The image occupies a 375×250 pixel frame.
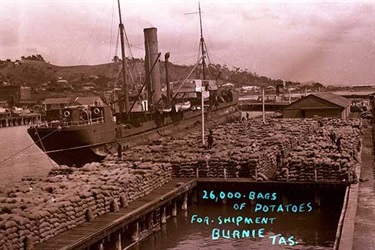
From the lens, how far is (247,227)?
74.1 feet

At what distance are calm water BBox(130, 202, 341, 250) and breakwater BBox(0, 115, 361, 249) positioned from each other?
1.75 meters

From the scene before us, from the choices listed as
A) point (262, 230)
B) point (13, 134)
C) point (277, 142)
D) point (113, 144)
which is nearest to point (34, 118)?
point (13, 134)

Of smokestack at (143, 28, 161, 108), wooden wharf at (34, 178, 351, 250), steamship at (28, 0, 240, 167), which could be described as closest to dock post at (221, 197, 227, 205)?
wooden wharf at (34, 178, 351, 250)

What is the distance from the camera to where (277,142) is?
30.9 meters

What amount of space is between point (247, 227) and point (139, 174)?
5488mm

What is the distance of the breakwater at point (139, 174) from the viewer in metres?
15.7

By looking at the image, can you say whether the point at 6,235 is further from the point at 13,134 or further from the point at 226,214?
the point at 13,134

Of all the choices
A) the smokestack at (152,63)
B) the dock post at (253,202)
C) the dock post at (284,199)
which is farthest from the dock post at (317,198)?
the smokestack at (152,63)

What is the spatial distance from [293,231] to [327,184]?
2.87 metres

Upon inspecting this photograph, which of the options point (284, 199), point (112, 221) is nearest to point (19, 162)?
point (284, 199)

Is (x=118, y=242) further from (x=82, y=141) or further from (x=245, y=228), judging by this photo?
(x=82, y=141)

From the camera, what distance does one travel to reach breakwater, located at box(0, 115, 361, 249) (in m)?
15.7

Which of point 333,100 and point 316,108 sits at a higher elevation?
point 333,100

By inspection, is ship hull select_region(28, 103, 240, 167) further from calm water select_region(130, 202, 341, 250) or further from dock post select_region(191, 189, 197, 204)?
calm water select_region(130, 202, 341, 250)
